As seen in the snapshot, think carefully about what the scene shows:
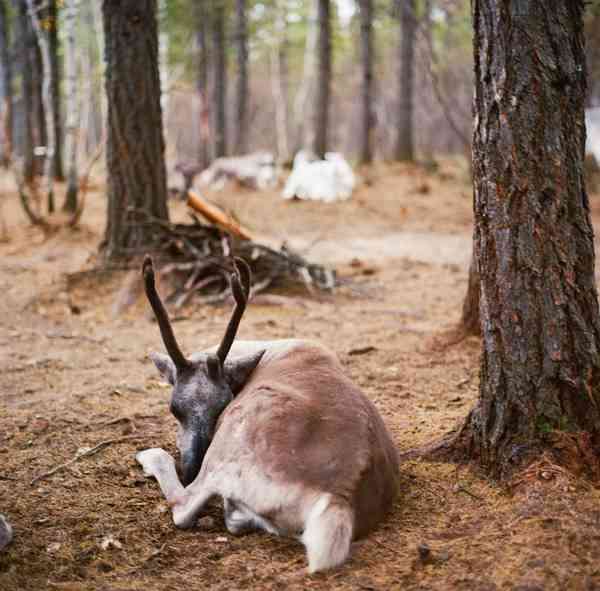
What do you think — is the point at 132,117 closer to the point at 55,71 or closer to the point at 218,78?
the point at 55,71

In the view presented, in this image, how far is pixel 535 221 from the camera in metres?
3.53

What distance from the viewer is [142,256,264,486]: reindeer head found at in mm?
4203

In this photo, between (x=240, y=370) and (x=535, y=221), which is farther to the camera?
(x=240, y=370)

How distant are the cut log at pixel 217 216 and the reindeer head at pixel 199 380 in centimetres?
406

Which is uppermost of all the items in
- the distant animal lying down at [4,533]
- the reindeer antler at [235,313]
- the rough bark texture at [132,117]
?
the rough bark texture at [132,117]

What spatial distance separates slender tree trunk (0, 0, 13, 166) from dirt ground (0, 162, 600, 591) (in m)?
3.01

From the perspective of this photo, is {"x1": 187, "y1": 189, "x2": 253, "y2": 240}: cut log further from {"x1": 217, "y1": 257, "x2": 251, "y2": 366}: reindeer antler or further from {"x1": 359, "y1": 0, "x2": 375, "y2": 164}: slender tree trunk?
{"x1": 359, "y1": 0, "x2": 375, "y2": 164}: slender tree trunk

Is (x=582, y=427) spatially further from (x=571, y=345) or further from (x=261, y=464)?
(x=261, y=464)

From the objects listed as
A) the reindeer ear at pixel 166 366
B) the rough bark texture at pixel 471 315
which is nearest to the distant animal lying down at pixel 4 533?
the reindeer ear at pixel 166 366

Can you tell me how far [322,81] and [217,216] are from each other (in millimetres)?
12098

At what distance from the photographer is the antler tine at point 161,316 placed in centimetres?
412

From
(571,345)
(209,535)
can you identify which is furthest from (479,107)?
(209,535)

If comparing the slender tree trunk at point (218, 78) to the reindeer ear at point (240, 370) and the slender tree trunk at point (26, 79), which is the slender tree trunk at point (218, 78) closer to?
the slender tree trunk at point (26, 79)

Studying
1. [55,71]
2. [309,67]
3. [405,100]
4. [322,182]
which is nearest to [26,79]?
[55,71]
